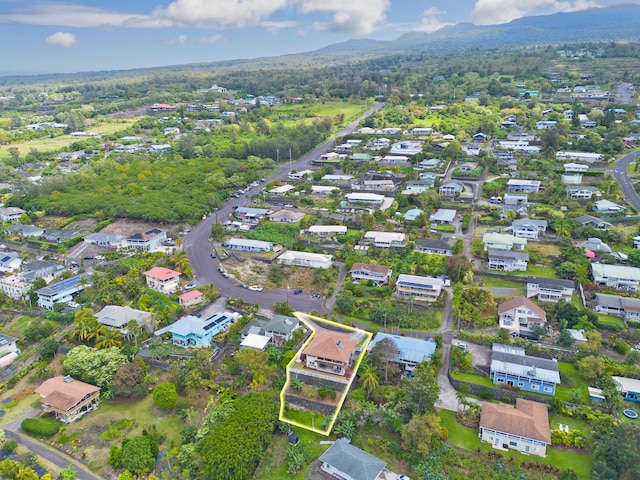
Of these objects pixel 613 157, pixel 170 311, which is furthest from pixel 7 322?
pixel 613 157

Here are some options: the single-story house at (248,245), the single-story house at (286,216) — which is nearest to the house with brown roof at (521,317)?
the single-story house at (248,245)

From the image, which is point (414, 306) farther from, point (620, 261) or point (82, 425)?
point (82, 425)

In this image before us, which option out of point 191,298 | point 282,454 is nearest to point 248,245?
point 191,298

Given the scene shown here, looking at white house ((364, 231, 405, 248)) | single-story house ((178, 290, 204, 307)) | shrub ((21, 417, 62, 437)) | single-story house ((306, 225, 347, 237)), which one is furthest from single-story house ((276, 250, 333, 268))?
shrub ((21, 417, 62, 437))

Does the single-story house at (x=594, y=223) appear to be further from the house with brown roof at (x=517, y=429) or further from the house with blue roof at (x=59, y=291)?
the house with blue roof at (x=59, y=291)

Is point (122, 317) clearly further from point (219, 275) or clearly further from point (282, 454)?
point (282, 454)

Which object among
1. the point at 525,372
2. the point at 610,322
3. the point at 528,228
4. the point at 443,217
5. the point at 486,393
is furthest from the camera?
the point at 443,217

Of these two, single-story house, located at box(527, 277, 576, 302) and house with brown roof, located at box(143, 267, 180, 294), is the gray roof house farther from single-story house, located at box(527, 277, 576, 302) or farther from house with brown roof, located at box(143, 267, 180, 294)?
house with brown roof, located at box(143, 267, 180, 294)

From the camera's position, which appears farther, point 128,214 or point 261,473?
point 128,214
